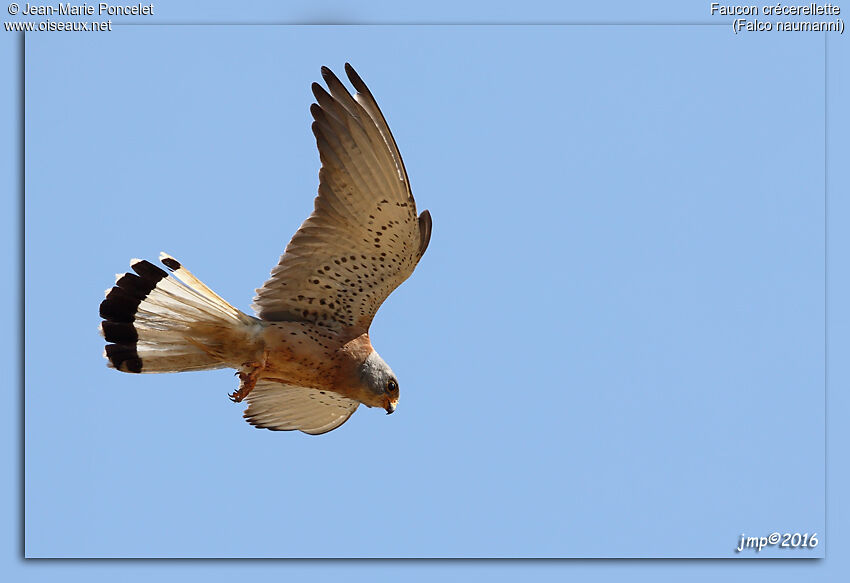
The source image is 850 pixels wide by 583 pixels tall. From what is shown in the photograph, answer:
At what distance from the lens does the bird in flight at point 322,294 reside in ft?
28.8

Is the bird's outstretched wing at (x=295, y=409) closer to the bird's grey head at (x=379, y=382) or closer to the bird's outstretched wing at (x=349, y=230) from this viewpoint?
the bird's grey head at (x=379, y=382)

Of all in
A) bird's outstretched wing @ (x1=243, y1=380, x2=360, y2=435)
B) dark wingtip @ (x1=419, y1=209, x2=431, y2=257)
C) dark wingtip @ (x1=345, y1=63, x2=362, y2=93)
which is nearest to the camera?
dark wingtip @ (x1=345, y1=63, x2=362, y2=93)

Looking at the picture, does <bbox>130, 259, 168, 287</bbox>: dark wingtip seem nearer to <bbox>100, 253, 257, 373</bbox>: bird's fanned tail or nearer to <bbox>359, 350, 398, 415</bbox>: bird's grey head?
<bbox>100, 253, 257, 373</bbox>: bird's fanned tail

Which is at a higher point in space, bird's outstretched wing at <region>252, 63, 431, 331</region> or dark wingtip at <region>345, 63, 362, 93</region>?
dark wingtip at <region>345, 63, 362, 93</region>

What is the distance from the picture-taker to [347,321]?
9.68 meters

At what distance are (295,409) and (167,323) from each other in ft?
5.90

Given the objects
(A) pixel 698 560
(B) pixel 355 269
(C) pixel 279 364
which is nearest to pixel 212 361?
(C) pixel 279 364

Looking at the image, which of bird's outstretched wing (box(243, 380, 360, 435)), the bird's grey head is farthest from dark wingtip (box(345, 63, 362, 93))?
bird's outstretched wing (box(243, 380, 360, 435))

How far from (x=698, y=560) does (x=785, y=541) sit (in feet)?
2.57

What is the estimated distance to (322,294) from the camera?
9.52m

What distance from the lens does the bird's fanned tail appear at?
9.17 m

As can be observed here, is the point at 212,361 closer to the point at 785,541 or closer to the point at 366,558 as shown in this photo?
the point at 366,558

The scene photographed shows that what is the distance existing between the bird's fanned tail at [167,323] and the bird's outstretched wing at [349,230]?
1.11ft

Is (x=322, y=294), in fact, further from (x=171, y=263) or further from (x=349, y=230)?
(x=171, y=263)
